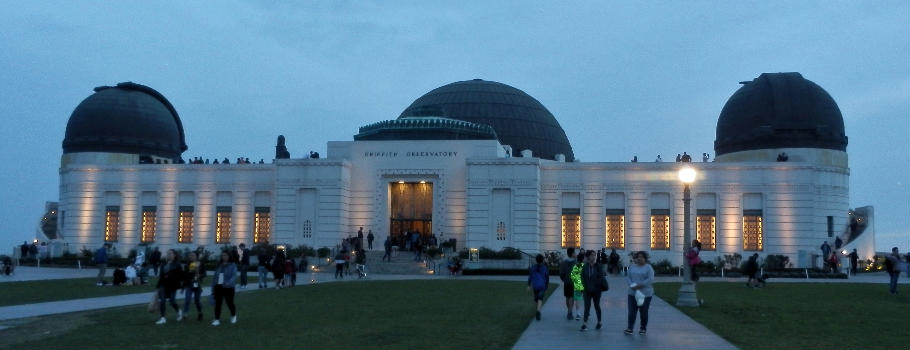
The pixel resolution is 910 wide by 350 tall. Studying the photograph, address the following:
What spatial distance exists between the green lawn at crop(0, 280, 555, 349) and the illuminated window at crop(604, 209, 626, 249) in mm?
28599

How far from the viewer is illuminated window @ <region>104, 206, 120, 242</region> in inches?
2436

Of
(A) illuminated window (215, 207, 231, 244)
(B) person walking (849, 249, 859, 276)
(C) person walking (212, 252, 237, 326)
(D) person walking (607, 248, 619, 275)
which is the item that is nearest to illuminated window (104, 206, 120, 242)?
(A) illuminated window (215, 207, 231, 244)

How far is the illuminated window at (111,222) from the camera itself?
203 ft

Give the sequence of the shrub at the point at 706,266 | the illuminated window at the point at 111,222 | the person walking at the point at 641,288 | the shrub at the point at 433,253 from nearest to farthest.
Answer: the person walking at the point at 641,288 < the shrub at the point at 706,266 < the shrub at the point at 433,253 < the illuminated window at the point at 111,222

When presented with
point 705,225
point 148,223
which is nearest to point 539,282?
point 705,225

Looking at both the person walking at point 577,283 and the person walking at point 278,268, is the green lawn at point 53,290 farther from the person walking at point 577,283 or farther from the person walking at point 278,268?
the person walking at point 577,283

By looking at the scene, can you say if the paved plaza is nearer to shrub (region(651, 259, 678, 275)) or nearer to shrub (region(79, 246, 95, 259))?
shrub (region(651, 259, 678, 275))

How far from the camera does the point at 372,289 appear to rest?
33094 millimetres

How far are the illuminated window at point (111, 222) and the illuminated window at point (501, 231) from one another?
26555mm

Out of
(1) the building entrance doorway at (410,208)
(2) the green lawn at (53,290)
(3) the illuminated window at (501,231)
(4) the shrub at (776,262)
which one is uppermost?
(1) the building entrance doorway at (410,208)

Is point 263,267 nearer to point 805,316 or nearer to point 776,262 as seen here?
point 805,316

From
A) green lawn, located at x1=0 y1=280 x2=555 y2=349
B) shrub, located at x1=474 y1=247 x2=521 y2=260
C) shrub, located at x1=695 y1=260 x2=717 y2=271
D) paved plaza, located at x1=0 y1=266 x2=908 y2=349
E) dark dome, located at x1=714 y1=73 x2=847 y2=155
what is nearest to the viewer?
paved plaza, located at x1=0 y1=266 x2=908 y2=349

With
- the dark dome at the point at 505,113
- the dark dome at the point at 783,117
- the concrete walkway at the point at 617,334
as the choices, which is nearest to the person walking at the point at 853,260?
the dark dome at the point at 783,117

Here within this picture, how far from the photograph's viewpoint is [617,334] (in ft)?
59.8
